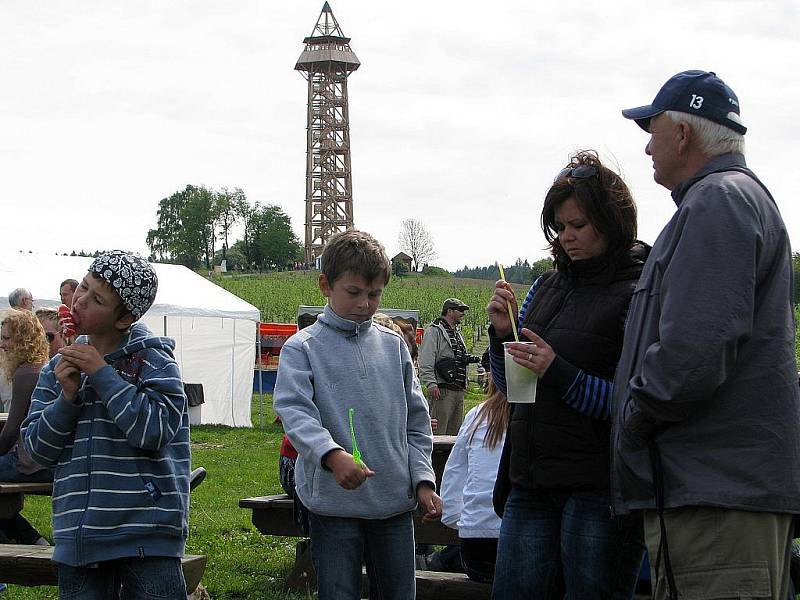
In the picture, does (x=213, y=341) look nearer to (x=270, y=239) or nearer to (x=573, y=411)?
(x=573, y=411)

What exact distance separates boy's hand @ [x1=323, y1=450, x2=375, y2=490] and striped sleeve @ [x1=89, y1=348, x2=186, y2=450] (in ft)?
1.95

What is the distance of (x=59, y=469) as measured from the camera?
124 inches

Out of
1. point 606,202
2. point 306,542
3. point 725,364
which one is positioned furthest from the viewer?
point 306,542

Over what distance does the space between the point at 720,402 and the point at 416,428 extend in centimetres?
126

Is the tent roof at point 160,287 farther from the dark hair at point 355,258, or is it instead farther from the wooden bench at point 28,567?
the dark hair at point 355,258

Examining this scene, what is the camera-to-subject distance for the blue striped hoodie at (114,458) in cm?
304

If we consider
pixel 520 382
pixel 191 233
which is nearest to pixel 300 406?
pixel 520 382

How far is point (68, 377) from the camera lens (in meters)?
3.02

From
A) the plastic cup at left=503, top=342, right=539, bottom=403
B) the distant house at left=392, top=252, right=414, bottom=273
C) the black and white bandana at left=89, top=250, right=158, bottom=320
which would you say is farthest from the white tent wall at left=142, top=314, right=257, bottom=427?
the distant house at left=392, top=252, right=414, bottom=273

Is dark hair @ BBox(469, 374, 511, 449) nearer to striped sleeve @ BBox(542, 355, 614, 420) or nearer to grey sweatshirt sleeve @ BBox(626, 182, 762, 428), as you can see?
striped sleeve @ BBox(542, 355, 614, 420)

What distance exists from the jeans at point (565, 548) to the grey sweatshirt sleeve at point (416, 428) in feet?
1.20

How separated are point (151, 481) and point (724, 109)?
79.4 inches

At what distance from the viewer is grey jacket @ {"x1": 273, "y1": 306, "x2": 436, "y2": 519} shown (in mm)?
3084

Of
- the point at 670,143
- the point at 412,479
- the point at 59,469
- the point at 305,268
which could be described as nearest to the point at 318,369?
the point at 412,479
